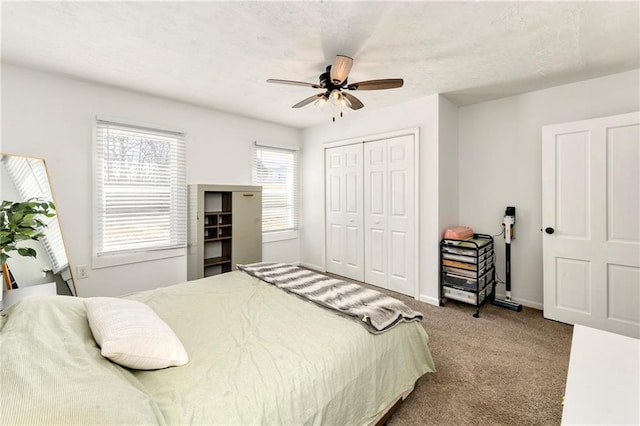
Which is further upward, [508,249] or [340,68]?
[340,68]

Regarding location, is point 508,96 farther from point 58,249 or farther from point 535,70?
point 58,249

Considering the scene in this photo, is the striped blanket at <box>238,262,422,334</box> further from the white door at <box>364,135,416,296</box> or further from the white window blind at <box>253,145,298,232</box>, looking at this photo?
the white window blind at <box>253,145,298,232</box>

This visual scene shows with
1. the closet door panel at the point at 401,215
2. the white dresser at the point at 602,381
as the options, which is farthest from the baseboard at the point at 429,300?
the white dresser at the point at 602,381

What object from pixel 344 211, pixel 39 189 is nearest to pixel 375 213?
pixel 344 211

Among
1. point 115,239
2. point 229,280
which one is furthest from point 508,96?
point 115,239

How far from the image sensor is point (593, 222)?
2701mm

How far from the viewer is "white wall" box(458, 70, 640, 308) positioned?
2.93 meters

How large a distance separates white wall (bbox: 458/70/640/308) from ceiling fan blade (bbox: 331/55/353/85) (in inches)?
92.9

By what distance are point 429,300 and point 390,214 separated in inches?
47.1

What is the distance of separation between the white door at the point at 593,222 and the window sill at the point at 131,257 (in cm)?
436

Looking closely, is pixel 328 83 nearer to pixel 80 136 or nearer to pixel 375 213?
pixel 375 213

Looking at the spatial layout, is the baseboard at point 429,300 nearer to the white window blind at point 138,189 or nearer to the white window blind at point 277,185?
the white window blind at point 277,185

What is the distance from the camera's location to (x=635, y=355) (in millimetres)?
1081

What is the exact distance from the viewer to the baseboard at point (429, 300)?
3.37 meters
